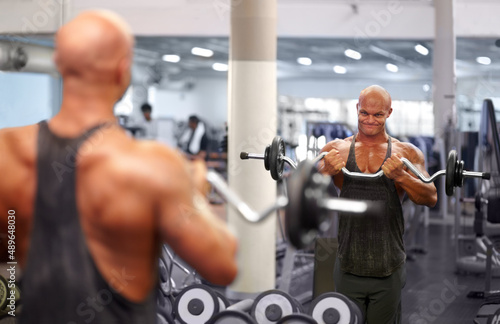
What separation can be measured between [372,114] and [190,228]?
164cm

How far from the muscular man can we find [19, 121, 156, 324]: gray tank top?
1.48 metres

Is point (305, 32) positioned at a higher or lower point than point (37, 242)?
higher

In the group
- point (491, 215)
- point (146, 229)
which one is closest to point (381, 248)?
point (146, 229)

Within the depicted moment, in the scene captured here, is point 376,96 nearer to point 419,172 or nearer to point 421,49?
point 419,172

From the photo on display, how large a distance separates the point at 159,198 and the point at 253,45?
3.96 meters

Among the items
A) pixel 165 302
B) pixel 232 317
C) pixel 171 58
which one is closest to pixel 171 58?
pixel 171 58

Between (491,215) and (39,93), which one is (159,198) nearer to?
(491,215)

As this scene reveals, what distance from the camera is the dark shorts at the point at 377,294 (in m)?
2.61

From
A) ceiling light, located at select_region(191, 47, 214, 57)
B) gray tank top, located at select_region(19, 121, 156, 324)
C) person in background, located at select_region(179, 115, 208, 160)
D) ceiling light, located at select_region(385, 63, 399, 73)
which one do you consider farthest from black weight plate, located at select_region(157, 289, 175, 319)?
ceiling light, located at select_region(385, 63, 399, 73)

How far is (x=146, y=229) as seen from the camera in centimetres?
119

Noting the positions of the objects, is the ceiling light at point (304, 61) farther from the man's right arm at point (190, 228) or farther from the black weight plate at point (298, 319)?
the man's right arm at point (190, 228)

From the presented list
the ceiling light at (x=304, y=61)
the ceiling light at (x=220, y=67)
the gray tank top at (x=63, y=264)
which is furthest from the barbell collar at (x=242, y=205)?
the ceiling light at (x=220, y=67)

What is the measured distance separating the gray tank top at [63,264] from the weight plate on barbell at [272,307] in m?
2.21

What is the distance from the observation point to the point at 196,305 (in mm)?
3512
